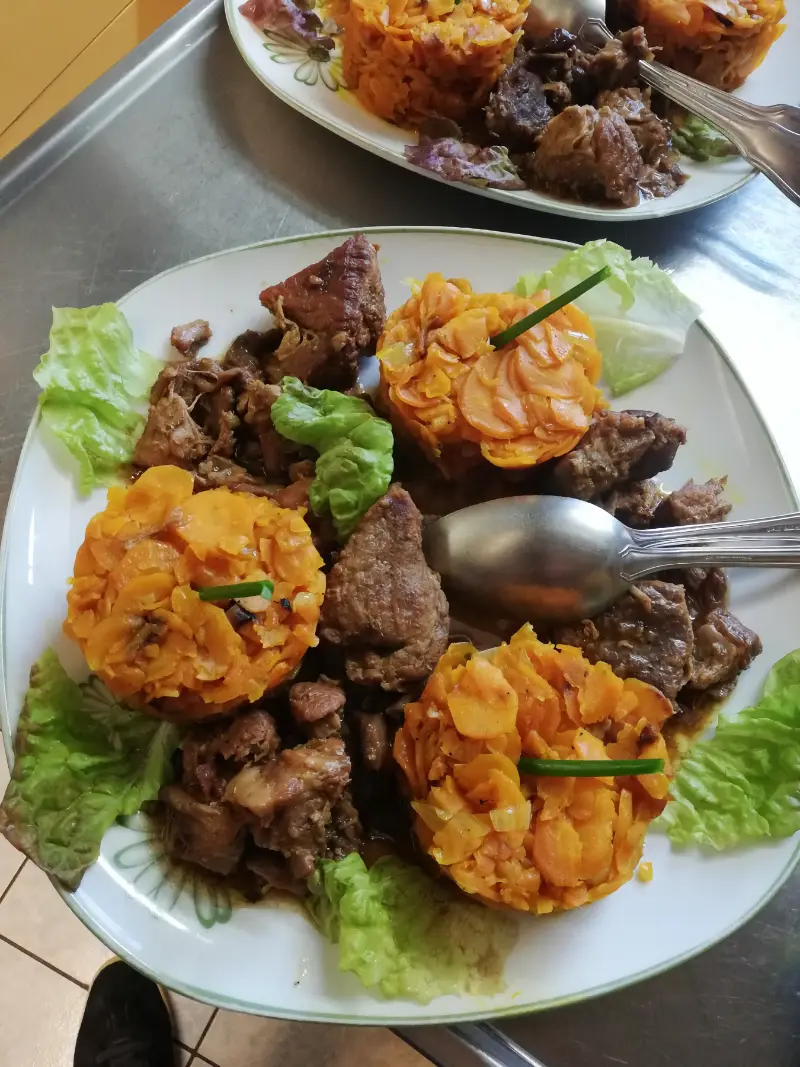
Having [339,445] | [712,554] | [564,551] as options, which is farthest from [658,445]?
→ [339,445]

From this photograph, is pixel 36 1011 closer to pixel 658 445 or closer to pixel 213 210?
pixel 658 445

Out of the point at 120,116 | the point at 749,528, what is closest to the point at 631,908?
the point at 749,528

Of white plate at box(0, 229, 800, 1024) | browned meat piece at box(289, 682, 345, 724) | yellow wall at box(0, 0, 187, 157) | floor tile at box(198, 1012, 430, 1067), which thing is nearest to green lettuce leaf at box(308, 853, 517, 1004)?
white plate at box(0, 229, 800, 1024)

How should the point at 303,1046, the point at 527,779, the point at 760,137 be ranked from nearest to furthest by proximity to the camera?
the point at 527,779
the point at 303,1046
the point at 760,137

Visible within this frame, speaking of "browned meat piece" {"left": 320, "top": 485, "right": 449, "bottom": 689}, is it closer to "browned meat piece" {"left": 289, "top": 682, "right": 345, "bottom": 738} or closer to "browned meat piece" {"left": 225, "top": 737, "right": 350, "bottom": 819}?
"browned meat piece" {"left": 289, "top": 682, "right": 345, "bottom": 738}

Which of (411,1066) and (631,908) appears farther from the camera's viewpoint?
(411,1066)

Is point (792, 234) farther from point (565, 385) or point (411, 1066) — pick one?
point (411, 1066)

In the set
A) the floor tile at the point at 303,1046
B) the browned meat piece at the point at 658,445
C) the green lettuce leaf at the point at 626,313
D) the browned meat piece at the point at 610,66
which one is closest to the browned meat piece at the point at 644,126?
the browned meat piece at the point at 610,66
